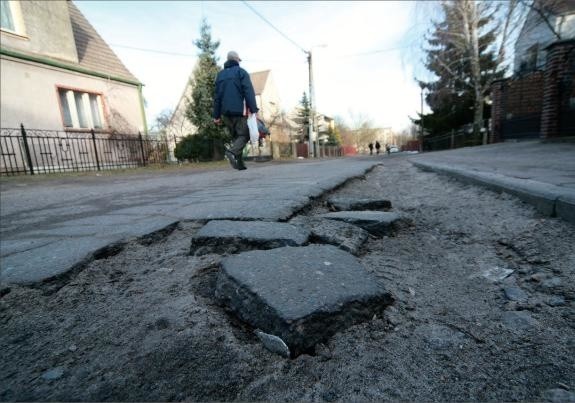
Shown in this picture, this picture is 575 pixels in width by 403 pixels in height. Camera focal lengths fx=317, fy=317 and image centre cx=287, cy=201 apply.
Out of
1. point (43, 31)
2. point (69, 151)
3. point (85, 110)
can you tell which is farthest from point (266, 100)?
point (69, 151)

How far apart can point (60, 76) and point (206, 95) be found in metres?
6.27

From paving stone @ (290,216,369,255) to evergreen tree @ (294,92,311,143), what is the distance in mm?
32695

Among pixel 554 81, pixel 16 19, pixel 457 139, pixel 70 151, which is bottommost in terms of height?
pixel 457 139

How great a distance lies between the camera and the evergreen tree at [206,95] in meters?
15.6

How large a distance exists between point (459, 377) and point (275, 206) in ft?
4.47

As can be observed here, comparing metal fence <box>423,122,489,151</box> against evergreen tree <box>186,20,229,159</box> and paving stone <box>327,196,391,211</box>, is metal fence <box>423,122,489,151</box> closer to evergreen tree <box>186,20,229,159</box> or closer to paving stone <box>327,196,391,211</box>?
evergreen tree <box>186,20,229,159</box>

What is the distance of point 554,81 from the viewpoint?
7270mm

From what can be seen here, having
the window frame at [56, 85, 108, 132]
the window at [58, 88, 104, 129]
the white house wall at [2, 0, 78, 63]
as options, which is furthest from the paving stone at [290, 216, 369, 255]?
the window at [58, 88, 104, 129]

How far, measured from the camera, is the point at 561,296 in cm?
93

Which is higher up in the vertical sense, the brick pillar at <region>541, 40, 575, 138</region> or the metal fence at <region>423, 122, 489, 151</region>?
the brick pillar at <region>541, 40, 575, 138</region>

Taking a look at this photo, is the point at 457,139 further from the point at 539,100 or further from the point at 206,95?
the point at 206,95

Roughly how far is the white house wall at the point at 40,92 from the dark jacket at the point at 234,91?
7.95 metres

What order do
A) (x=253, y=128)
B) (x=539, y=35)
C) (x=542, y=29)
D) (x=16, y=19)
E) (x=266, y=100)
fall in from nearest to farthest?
(x=253, y=128) → (x=16, y=19) → (x=542, y=29) → (x=539, y=35) → (x=266, y=100)

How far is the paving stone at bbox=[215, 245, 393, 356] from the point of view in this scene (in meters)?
0.76
